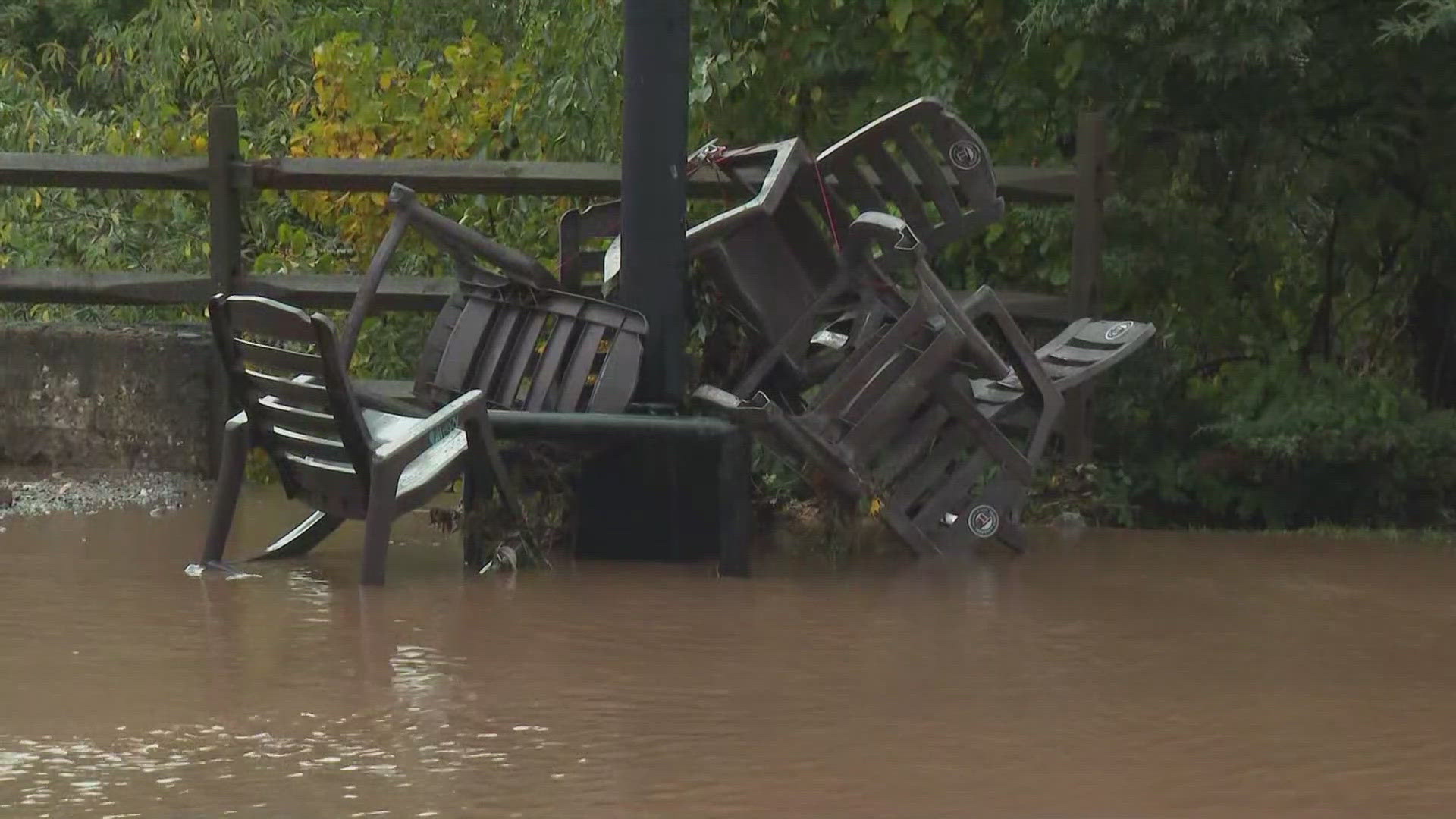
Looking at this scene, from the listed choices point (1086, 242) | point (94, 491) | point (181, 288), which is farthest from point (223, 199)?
point (1086, 242)

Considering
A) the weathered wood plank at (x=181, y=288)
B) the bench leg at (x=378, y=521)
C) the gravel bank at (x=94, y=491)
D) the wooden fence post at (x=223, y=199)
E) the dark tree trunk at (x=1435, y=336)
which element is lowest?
the gravel bank at (x=94, y=491)

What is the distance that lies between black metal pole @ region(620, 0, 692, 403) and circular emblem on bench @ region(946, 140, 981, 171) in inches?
37.0

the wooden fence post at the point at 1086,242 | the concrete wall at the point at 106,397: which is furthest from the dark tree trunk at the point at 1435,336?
the concrete wall at the point at 106,397

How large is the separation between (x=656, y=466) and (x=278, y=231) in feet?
16.4

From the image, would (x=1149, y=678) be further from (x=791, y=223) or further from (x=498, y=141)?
(x=498, y=141)

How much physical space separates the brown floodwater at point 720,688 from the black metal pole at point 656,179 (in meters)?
0.76

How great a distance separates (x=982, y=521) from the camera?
7.34m

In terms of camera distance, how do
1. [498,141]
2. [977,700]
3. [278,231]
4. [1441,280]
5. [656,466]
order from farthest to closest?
[278,231]
[498,141]
[1441,280]
[656,466]
[977,700]

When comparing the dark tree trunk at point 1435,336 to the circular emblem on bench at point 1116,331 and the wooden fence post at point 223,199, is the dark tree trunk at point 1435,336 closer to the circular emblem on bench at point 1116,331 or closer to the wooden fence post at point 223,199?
the circular emblem on bench at point 1116,331

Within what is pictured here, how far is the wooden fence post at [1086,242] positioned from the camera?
8.74m

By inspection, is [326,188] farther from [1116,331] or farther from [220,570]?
[1116,331]

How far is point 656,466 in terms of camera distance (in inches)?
278

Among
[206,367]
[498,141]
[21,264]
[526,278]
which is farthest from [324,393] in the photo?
[21,264]

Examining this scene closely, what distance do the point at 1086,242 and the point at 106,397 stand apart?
4.13m
